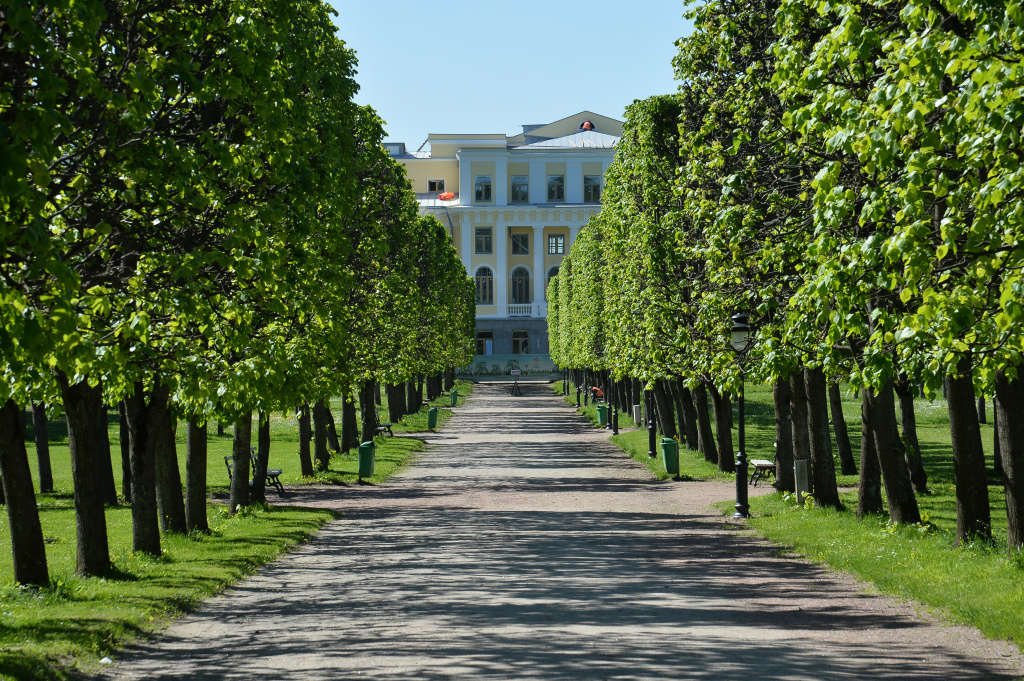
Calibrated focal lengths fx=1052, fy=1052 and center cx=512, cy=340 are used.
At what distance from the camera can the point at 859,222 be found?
326 inches

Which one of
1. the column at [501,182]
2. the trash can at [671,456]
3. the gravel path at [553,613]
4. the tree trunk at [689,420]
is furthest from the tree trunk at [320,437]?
the column at [501,182]

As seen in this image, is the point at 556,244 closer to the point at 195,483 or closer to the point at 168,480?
the point at 195,483

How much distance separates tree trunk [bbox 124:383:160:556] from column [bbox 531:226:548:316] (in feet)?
294

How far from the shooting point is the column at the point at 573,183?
104 meters

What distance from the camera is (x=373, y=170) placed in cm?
2872

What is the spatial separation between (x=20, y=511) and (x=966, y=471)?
1120 centimetres

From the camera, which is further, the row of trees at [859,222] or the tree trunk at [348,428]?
the tree trunk at [348,428]

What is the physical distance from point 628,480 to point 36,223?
2057cm

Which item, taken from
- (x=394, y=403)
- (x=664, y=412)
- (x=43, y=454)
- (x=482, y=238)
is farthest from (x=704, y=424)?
(x=482, y=238)

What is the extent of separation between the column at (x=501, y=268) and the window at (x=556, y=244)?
14.5 ft

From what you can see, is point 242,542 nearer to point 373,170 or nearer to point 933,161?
point 933,161

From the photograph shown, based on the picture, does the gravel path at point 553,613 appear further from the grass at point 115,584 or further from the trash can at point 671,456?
the trash can at point 671,456

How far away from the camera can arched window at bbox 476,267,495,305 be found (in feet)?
345

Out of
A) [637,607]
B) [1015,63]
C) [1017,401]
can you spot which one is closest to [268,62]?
[637,607]
